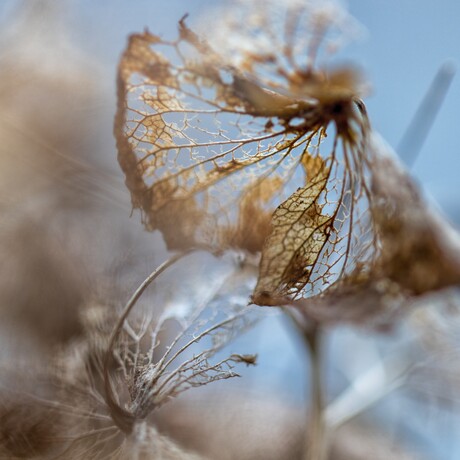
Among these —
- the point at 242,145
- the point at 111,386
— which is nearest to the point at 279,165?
the point at 242,145

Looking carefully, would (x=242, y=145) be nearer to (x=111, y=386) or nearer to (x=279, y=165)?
(x=279, y=165)

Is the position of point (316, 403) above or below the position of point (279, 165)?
below

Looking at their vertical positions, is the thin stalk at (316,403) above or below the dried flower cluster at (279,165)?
below

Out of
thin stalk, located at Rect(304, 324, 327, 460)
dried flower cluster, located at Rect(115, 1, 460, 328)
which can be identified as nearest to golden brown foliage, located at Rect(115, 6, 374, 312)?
dried flower cluster, located at Rect(115, 1, 460, 328)

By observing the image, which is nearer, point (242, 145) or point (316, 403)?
point (242, 145)

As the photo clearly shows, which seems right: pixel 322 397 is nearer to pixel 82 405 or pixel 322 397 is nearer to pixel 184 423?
pixel 184 423

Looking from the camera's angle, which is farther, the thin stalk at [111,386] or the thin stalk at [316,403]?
the thin stalk at [316,403]

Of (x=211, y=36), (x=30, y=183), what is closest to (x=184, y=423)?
(x=30, y=183)

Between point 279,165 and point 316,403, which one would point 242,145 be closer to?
point 279,165

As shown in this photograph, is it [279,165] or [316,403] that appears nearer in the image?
[279,165]

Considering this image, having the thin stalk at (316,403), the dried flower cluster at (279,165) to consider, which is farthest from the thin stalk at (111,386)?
the thin stalk at (316,403)

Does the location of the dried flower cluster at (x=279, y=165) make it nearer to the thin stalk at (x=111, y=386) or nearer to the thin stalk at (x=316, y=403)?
the thin stalk at (x=111, y=386)

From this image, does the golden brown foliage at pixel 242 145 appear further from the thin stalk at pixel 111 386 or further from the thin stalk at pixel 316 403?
the thin stalk at pixel 316 403
